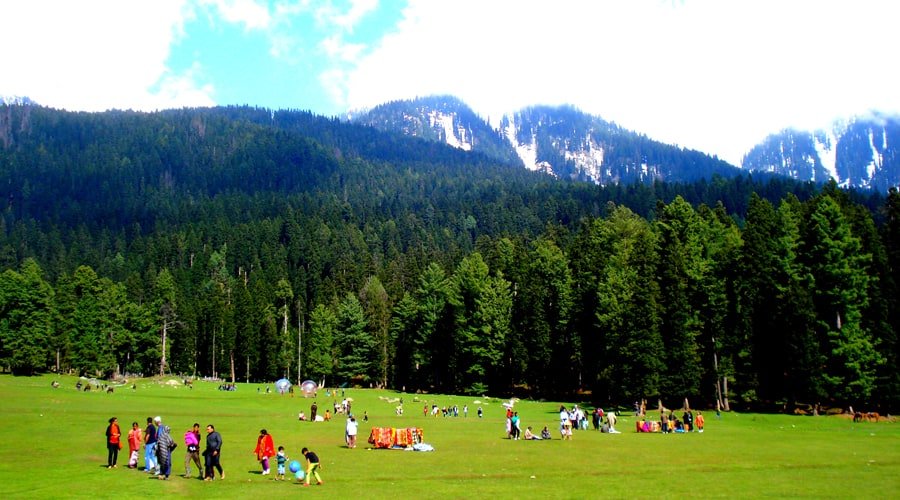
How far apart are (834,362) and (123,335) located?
9505 centimetres

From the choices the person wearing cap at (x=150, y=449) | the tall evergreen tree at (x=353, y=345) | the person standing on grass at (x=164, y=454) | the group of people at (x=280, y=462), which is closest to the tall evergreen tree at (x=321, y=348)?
the tall evergreen tree at (x=353, y=345)

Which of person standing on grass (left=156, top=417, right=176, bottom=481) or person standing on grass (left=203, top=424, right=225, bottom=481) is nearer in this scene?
person standing on grass (left=203, top=424, right=225, bottom=481)

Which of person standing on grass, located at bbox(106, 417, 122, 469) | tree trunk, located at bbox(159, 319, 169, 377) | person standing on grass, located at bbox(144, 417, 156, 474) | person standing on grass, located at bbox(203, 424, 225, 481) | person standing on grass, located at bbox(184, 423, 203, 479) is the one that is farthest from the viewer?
tree trunk, located at bbox(159, 319, 169, 377)

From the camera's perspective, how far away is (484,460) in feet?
96.7

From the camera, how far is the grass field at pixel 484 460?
21516 millimetres

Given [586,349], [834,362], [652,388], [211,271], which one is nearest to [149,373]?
[211,271]

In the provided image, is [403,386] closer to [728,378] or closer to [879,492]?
[728,378]

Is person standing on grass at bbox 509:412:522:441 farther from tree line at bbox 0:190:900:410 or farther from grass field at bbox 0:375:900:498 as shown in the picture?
tree line at bbox 0:190:900:410

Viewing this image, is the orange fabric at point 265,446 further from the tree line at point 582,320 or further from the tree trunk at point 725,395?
the tree trunk at point 725,395

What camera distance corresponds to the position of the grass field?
21.5 meters

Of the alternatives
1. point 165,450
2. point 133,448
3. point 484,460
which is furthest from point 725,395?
point 165,450

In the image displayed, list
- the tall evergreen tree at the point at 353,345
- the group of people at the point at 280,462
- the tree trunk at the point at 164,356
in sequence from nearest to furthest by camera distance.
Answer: the group of people at the point at 280,462, the tall evergreen tree at the point at 353,345, the tree trunk at the point at 164,356

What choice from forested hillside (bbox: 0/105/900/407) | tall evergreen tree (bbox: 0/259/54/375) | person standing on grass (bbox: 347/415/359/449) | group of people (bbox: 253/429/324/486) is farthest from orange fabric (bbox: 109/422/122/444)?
tall evergreen tree (bbox: 0/259/54/375)

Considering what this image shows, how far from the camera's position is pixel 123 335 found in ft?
343
